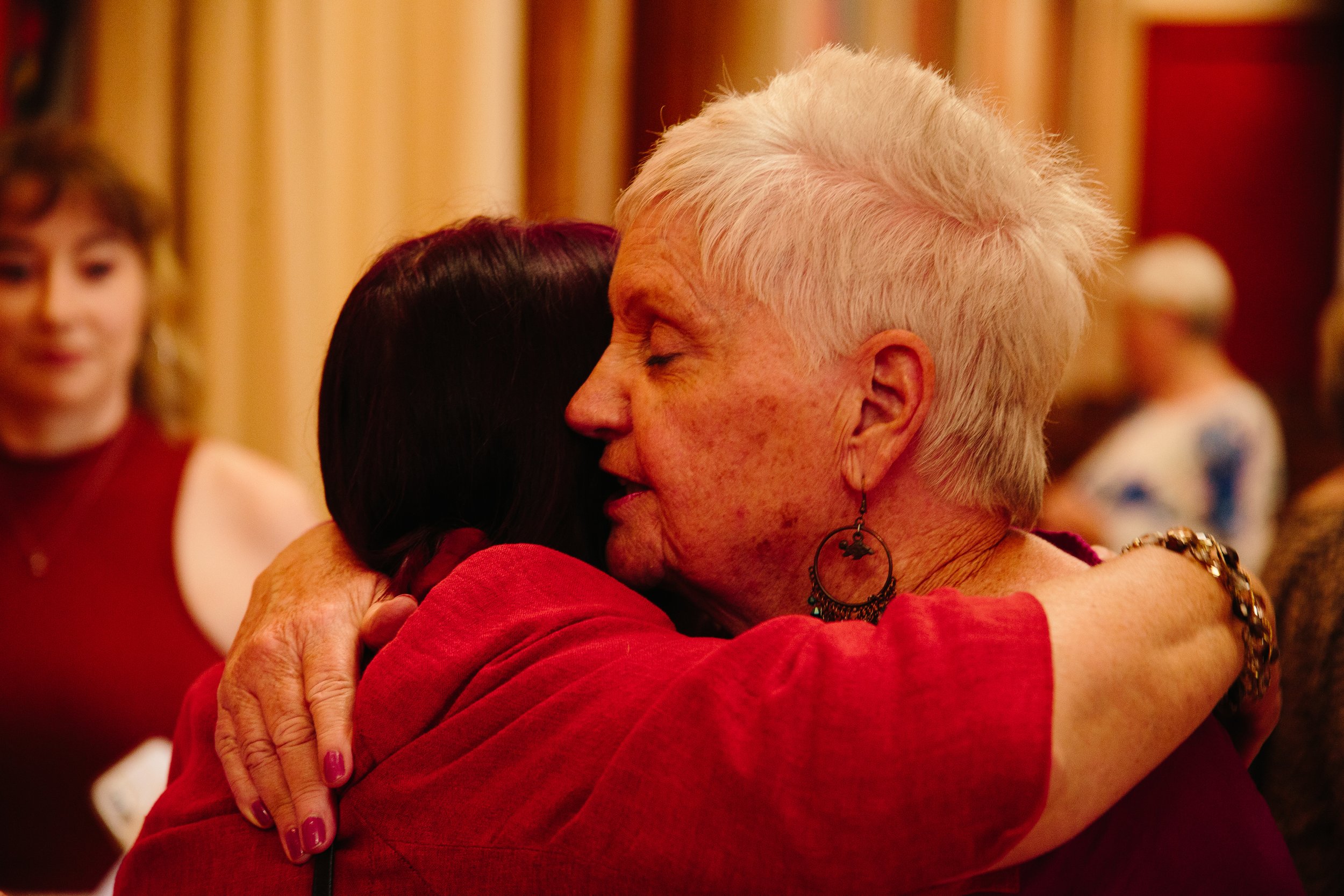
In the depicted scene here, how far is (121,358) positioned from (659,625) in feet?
7.00

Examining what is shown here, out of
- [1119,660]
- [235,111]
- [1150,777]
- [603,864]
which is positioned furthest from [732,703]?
[235,111]

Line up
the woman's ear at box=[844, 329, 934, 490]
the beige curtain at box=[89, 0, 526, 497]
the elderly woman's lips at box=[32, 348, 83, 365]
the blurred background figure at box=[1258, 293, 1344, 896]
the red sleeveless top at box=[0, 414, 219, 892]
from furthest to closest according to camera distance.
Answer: the beige curtain at box=[89, 0, 526, 497]
the elderly woman's lips at box=[32, 348, 83, 365]
the red sleeveless top at box=[0, 414, 219, 892]
the blurred background figure at box=[1258, 293, 1344, 896]
the woman's ear at box=[844, 329, 934, 490]

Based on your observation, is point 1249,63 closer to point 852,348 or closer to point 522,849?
point 852,348

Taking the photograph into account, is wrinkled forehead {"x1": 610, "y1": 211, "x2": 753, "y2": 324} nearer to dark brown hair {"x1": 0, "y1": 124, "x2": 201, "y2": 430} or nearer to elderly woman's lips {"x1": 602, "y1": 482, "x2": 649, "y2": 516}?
elderly woman's lips {"x1": 602, "y1": 482, "x2": 649, "y2": 516}

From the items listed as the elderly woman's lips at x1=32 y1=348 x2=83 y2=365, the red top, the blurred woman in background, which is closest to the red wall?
the blurred woman in background

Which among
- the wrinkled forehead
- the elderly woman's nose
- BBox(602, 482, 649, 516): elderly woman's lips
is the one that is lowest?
BBox(602, 482, 649, 516): elderly woman's lips

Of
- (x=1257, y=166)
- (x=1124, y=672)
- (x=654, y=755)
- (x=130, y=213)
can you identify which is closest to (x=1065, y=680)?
(x=1124, y=672)

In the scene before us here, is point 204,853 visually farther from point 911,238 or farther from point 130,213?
point 130,213

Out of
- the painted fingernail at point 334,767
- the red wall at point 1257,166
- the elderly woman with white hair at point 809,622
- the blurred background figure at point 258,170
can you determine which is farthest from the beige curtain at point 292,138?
the red wall at point 1257,166

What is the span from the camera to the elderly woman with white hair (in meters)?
0.88

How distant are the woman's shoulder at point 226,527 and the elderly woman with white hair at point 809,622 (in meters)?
1.20

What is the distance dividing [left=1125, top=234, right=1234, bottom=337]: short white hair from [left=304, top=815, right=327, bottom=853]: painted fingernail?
450cm

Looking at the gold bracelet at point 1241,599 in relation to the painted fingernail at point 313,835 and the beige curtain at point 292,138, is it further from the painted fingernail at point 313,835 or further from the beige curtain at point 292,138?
the beige curtain at point 292,138

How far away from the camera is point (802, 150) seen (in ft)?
3.92
